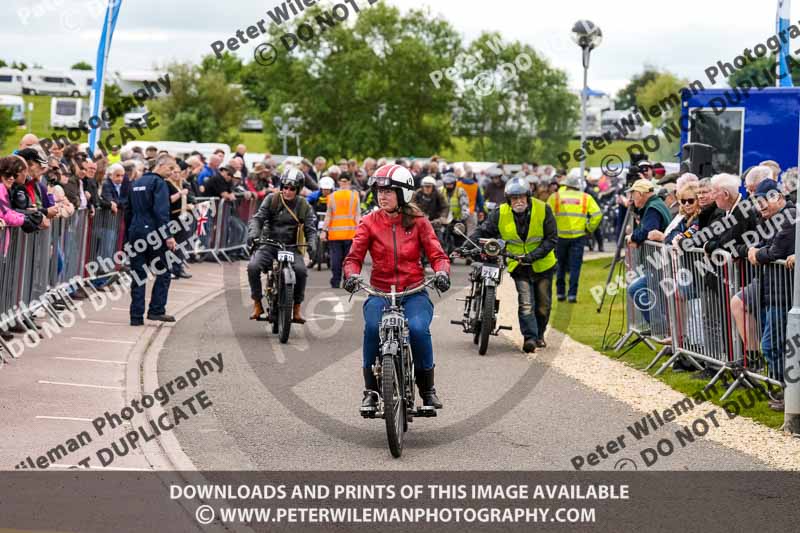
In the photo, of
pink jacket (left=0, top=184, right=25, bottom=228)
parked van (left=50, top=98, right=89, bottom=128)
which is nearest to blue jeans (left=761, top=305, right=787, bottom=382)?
pink jacket (left=0, top=184, right=25, bottom=228)

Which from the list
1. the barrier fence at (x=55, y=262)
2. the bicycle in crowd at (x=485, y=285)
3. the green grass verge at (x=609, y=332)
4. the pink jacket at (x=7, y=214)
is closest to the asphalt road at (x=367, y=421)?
the bicycle in crowd at (x=485, y=285)

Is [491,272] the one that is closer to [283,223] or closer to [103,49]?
[283,223]

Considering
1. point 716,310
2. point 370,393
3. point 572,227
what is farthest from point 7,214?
point 572,227

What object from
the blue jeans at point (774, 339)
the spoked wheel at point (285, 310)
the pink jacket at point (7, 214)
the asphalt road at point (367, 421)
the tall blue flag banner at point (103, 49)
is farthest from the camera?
the tall blue flag banner at point (103, 49)

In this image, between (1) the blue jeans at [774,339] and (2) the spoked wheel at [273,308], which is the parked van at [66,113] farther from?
(1) the blue jeans at [774,339]

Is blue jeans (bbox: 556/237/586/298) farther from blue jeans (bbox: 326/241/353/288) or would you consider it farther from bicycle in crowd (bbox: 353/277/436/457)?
bicycle in crowd (bbox: 353/277/436/457)

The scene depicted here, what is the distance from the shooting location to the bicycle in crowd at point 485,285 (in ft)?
46.7

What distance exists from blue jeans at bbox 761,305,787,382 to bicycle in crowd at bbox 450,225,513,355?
413 centimetres

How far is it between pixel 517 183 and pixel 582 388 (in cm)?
321

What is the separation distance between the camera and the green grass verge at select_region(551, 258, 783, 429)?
10586 millimetres

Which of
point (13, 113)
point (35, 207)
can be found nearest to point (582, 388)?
point (35, 207)

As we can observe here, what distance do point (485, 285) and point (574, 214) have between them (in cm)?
606

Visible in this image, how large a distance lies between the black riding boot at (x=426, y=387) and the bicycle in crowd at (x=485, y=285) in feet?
15.2

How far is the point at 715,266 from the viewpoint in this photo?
1150cm
